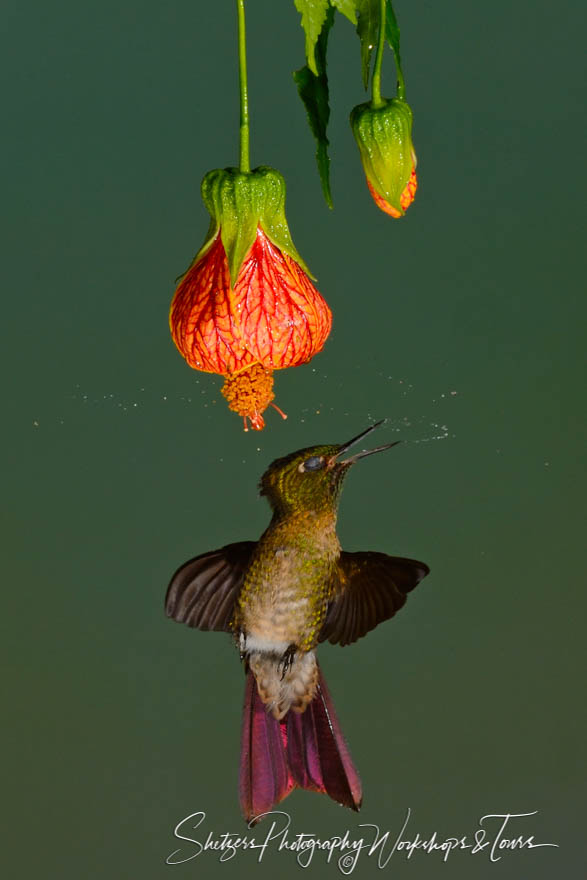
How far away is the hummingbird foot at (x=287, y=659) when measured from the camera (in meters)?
0.78

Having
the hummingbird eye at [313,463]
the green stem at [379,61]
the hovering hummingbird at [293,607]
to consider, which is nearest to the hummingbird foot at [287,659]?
the hovering hummingbird at [293,607]

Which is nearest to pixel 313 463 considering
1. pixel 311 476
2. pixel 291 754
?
pixel 311 476

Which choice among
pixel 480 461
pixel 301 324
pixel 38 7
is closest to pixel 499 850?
pixel 480 461

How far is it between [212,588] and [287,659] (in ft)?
0.24

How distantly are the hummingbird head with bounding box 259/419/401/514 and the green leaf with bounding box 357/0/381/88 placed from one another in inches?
9.2

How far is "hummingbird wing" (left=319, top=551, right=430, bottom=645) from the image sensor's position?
0.74m

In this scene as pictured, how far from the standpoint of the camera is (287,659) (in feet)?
2.58

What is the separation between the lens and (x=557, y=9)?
109 cm

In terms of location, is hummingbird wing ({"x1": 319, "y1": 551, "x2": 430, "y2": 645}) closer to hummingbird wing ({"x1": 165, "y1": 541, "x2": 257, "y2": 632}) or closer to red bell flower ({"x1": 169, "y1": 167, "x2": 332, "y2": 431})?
hummingbird wing ({"x1": 165, "y1": 541, "x2": 257, "y2": 632})

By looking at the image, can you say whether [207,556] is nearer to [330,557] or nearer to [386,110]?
[330,557]

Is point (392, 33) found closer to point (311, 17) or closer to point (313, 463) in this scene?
point (311, 17)

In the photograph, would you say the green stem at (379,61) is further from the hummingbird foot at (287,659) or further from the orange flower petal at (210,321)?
the hummingbird foot at (287,659)

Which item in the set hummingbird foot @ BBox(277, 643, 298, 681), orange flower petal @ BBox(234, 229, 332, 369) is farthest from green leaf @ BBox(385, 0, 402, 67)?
hummingbird foot @ BBox(277, 643, 298, 681)

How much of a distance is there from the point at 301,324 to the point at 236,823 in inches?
28.9
